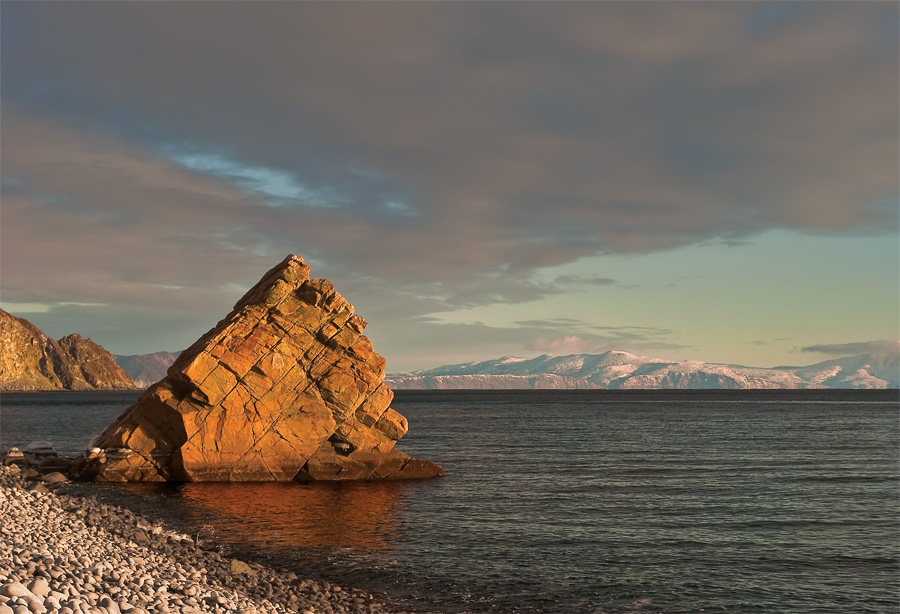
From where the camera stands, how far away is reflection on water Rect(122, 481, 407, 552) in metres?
30.1

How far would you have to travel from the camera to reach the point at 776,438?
251 feet

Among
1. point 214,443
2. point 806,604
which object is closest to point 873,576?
point 806,604

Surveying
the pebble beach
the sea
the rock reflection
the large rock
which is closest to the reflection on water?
the rock reflection

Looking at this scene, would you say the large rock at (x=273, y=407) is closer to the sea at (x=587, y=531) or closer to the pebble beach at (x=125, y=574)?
the sea at (x=587, y=531)

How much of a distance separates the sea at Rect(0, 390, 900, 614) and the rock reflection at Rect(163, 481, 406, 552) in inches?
5.0

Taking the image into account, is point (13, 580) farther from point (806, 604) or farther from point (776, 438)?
point (776, 438)

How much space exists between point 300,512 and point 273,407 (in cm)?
1133

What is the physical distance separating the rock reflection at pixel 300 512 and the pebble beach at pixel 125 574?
3055 millimetres

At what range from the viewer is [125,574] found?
63.5ft

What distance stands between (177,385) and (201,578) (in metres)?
25.5

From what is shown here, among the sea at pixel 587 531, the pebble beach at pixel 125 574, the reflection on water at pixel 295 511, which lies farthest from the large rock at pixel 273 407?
the pebble beach at pixel 125 574

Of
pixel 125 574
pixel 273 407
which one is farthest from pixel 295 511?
pixel 125 574

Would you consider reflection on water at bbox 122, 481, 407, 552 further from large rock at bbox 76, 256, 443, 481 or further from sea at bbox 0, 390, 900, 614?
large rock at bbox 76, 256, 443, 481

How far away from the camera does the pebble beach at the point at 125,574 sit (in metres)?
15.5
